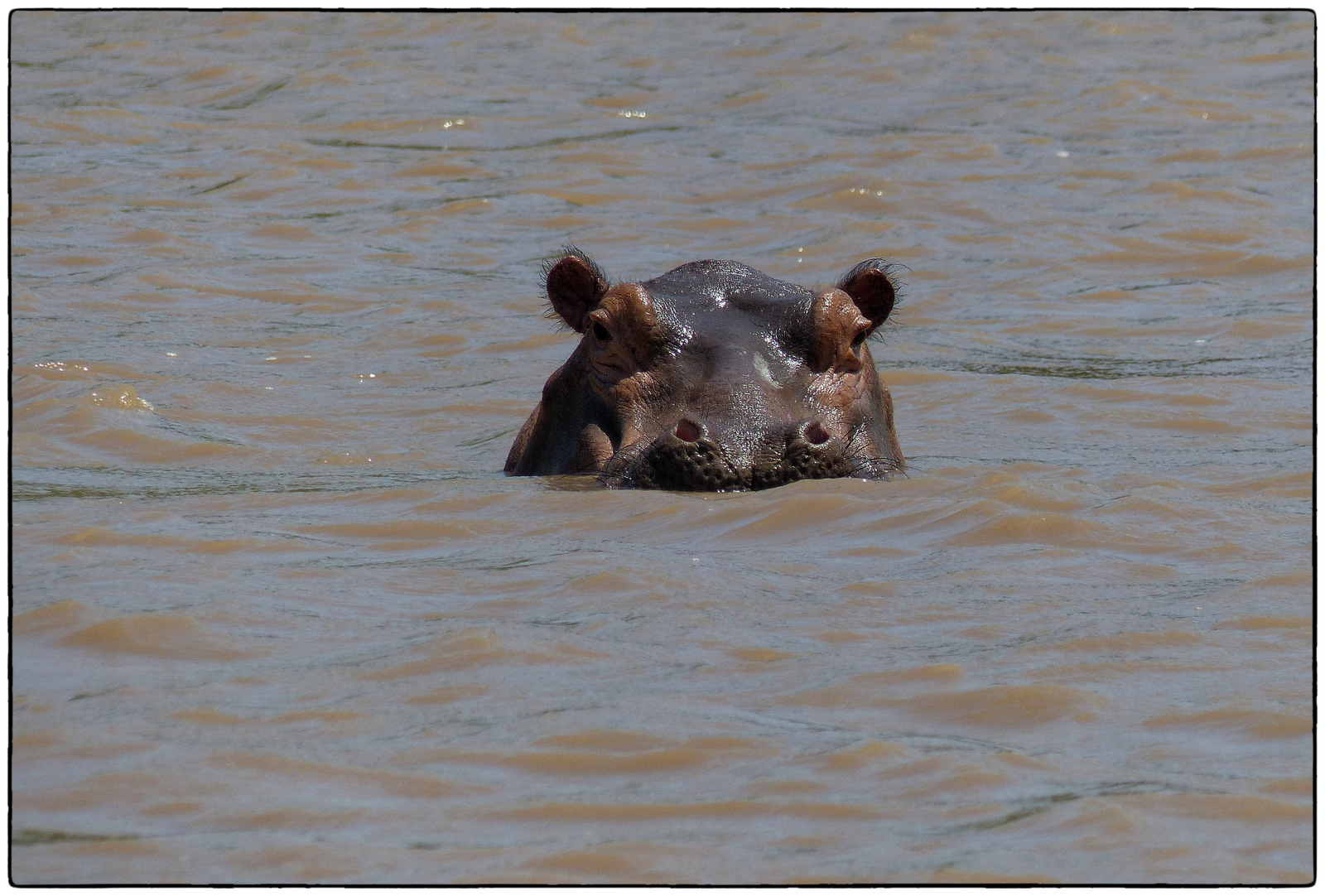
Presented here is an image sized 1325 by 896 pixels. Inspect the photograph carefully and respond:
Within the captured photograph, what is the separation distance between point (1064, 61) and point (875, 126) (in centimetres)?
285

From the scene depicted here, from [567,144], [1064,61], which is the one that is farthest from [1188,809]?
[1064,61]

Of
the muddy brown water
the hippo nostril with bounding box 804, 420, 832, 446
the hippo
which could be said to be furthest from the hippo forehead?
the muddy brown water

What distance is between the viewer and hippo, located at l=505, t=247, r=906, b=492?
7.72 meters

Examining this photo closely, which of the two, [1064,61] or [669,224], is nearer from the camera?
[669,224]

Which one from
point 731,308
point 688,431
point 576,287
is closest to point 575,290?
point 576,287

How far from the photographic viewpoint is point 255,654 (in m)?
5.67

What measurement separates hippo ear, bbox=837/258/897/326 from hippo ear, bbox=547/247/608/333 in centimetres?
102

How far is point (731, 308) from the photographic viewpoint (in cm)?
842

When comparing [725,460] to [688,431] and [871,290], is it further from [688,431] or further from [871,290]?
[871,290]

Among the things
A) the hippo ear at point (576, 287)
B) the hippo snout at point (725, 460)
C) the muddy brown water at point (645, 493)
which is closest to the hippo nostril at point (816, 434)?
the hippo snout at point (725, 460)

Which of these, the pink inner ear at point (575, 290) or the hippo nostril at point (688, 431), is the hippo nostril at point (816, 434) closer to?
the hippo nostril at point (688, 431)

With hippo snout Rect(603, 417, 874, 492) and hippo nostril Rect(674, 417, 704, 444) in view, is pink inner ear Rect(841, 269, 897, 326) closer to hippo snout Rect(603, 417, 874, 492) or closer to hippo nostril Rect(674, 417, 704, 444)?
hippo snout Rect(603, 417, 874, 492)

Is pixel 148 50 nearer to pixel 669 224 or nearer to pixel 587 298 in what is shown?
pixel 669 224

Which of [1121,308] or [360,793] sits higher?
[360,793]
